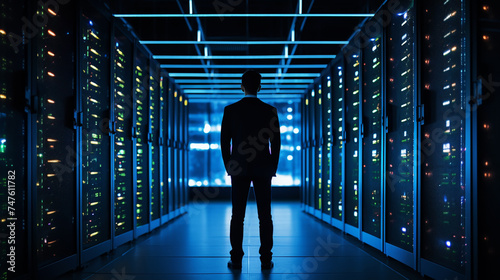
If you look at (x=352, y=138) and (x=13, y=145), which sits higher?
(x=352, y=138)

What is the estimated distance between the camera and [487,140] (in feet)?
8.16

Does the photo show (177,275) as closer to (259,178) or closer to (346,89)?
(259,178)

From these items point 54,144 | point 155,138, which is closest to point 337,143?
point 155,138

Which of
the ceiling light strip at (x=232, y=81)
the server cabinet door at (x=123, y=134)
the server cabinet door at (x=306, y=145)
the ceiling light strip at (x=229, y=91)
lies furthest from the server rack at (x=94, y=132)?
the ceiling light strip at (x=229, y=91)

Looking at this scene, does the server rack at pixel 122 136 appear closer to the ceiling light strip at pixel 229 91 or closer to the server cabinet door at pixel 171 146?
the server cabinet door at pixel 171 146

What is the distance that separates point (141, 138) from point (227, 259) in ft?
8.58

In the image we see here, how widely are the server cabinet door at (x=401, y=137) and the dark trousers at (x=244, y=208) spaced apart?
1265 mm

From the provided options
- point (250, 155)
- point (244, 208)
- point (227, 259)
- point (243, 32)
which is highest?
point (243, 32)

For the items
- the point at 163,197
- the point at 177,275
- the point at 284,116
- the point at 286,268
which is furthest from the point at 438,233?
the point at 284,116

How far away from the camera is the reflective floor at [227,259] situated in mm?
3301

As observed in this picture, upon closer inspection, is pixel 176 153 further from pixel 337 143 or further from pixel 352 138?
pixel 352 138

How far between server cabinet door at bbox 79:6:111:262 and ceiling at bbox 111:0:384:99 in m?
0.73

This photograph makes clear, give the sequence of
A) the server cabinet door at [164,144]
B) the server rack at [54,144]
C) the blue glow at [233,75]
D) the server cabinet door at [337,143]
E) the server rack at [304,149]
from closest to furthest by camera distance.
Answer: the server rack at [54,144]
the server cabinet door at [337,143]
the server cabinet door at [164,144]
the blue glow at [233,75]
the server rack at [304,149]

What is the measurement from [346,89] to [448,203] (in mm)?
3134
